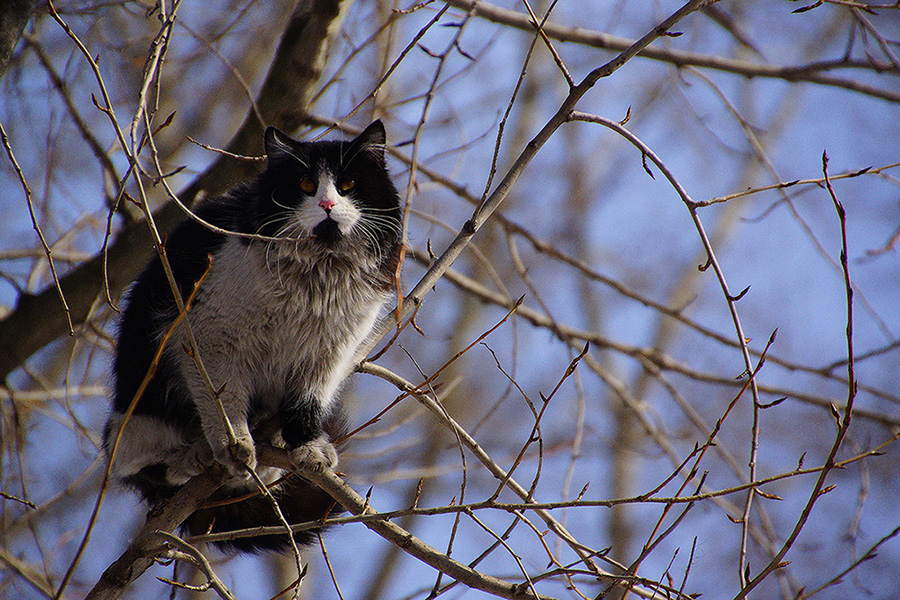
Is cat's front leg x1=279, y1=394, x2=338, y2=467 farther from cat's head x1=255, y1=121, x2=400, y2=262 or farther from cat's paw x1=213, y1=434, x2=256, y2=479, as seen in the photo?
cat's head x1=255, y1=121, x2=400, y2=262

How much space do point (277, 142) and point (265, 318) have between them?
2.09ft

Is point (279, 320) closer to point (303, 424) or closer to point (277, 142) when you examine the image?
point (303, 424)

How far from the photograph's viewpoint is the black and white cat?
7.72ft

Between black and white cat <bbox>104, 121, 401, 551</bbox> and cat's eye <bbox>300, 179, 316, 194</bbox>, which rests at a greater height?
cat's eye <bbox>300, 179, 316, 194</bbox>

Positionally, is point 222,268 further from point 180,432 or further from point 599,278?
point 599,278

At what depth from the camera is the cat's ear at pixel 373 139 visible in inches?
100

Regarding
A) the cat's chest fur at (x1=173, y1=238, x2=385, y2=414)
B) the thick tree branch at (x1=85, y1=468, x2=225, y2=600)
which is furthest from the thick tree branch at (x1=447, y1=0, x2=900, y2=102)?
the thick tree branch at (x1=85, y1=468, x2=225, y2=600)

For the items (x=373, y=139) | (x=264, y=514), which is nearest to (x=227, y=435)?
(x=264, y=514)

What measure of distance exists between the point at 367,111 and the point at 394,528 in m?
1.94

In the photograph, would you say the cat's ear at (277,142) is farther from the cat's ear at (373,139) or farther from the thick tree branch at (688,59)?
the thick tree branch at (688,59)

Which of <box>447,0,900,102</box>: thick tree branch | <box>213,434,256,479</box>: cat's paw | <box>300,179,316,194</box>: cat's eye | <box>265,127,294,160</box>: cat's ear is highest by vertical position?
<box>447,0,900,102</box>: thick tree branch

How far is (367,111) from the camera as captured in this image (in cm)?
323

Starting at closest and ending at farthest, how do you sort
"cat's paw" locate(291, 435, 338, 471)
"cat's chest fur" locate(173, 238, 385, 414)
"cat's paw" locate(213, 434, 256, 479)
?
"cat's paw" locate(213, 434, 256, 479)
"cat's paw" locate(291, 435, 338, 471)
"cat's chest fur" locate(173, 238, 385, 414)

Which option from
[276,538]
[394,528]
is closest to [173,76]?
[276,538]
